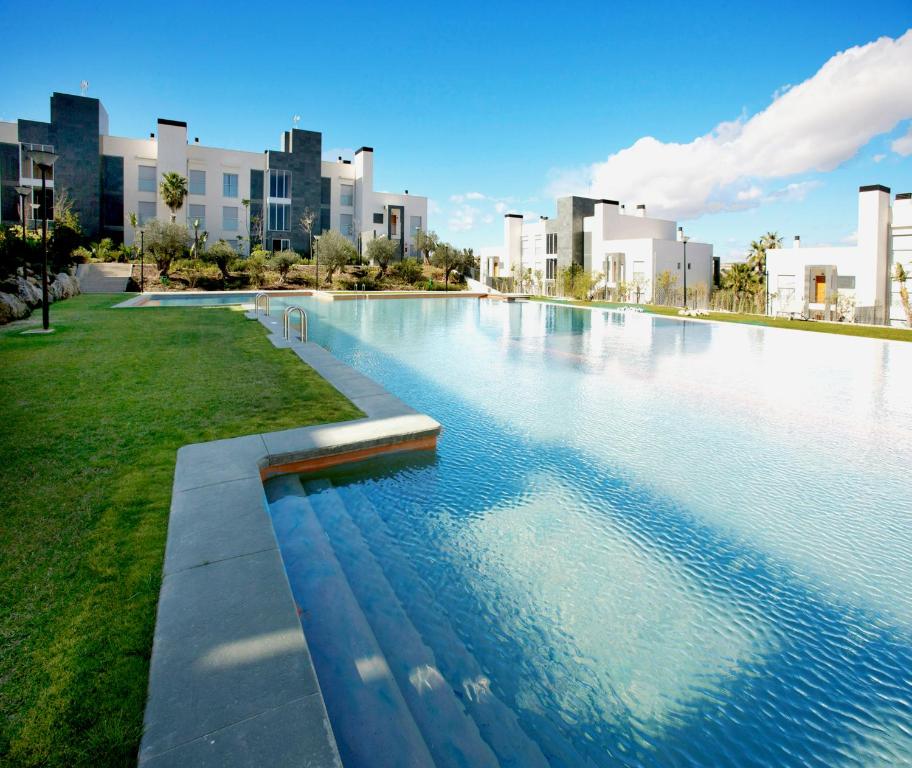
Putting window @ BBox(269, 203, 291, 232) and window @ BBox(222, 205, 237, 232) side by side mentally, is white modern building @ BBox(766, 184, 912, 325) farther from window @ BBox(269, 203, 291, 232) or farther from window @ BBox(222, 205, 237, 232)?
window @ BBox(222, 205, 237, 232)

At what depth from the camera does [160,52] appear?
20.2 metres

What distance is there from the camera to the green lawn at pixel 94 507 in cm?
195

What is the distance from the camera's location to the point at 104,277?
30.9 m

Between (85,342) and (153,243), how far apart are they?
25.4m

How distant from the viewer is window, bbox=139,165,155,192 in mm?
40438

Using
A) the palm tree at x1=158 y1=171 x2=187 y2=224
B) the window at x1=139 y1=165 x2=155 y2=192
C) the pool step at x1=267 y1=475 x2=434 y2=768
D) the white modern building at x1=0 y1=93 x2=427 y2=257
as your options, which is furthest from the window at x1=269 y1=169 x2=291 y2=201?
the pool step at x1=267 y1=475 x2=434 y2=768

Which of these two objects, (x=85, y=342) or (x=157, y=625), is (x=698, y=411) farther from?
(x=85, y=342)

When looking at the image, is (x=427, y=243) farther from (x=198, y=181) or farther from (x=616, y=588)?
(x=616, y=588)

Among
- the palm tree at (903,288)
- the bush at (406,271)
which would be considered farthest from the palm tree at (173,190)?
the palm tree at (903,288)

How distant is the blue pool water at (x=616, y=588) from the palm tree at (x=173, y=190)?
3864 cm

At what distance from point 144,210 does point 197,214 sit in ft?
11.4

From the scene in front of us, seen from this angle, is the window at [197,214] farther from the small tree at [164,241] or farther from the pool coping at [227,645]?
the pool coping at [227,645]

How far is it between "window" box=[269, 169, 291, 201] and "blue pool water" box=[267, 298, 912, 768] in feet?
139

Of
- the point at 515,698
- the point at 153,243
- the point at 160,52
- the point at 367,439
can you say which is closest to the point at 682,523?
the point at 515,698
